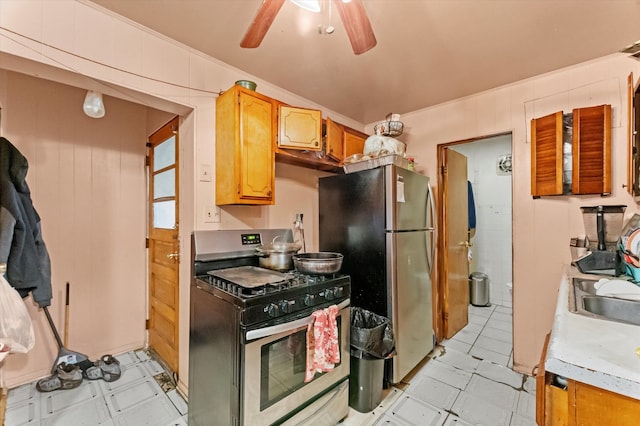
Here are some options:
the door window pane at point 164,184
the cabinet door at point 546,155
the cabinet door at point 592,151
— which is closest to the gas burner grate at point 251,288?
the door window pane at point 164,184

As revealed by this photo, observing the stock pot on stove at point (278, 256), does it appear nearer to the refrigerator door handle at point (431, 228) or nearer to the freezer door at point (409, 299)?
the freezer door at point (409, 299)

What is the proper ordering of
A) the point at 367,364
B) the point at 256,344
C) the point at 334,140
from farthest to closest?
the point at 334,140, the point at 367,364, the point at 256,344

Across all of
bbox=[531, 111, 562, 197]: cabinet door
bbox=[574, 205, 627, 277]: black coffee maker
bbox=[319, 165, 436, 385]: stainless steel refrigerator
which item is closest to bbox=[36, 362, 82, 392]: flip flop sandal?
bbox=[319, 165, 436, 385]: stainless steel refrigerator

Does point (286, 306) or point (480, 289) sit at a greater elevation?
point (286, 306)

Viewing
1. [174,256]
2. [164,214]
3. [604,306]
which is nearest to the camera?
[604,306]

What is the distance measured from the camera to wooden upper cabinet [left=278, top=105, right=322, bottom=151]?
2078mm

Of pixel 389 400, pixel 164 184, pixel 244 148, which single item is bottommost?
pixel 389 400

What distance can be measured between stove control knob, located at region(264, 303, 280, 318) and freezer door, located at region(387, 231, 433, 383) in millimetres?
1017

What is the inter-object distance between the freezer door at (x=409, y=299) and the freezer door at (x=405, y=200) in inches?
3.3

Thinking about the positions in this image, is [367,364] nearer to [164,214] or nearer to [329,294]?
[329,294]

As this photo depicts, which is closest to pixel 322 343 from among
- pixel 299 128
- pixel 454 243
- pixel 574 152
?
pixel 299 128

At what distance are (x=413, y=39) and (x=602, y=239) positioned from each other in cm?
186

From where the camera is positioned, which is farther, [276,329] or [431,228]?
[431,228]

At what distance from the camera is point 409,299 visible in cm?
218
